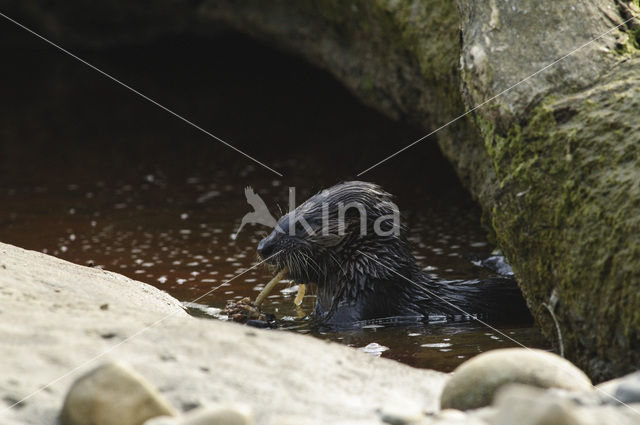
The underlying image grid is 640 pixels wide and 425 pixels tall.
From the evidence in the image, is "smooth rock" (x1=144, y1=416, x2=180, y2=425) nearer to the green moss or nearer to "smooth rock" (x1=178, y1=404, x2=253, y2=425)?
"smooth rock" (x1=178, y1=404, x2=253, y2=425)

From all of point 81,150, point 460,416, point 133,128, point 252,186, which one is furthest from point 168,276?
point 133,128

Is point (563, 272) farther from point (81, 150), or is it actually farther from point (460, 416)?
point (81, 150)

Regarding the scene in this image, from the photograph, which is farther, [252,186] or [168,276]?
[252,186]

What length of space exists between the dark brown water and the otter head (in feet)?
1.21

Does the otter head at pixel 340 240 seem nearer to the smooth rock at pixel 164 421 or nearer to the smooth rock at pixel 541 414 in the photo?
the smooth rock at pixel 164 421

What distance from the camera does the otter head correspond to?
5.78 metres

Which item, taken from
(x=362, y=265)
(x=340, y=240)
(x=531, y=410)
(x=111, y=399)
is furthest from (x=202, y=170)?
(x=531, y=410)

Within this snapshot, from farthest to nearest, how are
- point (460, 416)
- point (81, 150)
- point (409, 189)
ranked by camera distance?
point (81, 150), point (409, 189), point (460, 416)

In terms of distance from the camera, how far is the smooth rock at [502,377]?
3.26m

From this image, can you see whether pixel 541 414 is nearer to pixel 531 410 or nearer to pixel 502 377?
pixel 531 410

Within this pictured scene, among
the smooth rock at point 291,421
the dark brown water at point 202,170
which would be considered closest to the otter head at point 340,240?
the dark brown water at point 202,170

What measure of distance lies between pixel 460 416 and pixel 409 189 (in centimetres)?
614

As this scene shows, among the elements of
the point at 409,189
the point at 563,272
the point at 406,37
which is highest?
the point at 406,37

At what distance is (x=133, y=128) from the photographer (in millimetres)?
12258
